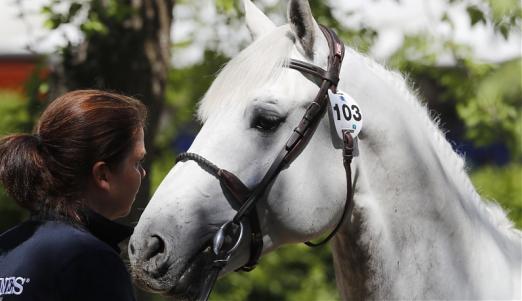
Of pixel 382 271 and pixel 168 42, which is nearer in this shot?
pixel 382 271

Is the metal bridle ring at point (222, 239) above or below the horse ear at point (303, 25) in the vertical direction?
below

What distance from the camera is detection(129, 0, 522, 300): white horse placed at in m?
2.75

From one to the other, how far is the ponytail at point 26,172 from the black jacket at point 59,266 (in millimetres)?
62

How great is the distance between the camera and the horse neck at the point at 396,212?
293 centimetres

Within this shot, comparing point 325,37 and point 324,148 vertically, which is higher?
point 325,37

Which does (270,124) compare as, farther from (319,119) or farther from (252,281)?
(252,281)

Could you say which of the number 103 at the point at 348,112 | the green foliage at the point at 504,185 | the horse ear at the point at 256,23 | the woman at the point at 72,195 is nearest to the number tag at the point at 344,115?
the number 103 at the point at 348,112

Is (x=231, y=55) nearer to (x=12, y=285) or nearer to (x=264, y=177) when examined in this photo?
(x=264, y=177)

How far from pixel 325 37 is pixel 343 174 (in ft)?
1.67

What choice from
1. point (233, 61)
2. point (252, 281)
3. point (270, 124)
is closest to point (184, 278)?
point (270, 124)

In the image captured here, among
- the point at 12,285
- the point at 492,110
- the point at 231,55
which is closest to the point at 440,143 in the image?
the point at 12,285

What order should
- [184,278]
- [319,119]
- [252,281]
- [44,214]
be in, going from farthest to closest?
[252,281], [319,119], [184,278], [44,214]

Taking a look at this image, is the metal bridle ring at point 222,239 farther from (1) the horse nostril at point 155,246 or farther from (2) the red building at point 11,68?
(2) the red building at point 11,68

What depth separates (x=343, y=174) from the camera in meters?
2.90
